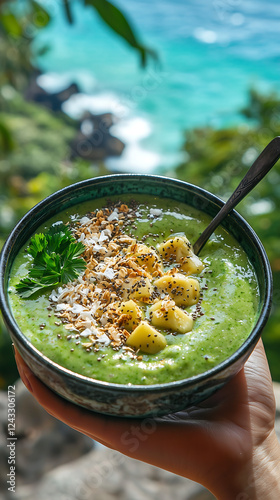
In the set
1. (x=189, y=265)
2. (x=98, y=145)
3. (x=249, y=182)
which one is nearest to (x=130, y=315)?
(x=189, y=265)

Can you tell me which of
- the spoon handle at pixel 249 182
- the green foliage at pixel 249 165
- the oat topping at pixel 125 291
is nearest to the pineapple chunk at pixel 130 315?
the oat topping at pixel 125 291

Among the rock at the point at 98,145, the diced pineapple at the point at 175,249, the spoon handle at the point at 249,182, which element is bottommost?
the rock at the point at 98,145

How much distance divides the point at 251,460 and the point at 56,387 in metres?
0.72

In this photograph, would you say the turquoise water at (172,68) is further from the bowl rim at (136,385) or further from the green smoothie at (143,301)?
the bowl rim at (136,385)

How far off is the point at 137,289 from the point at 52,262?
30 cm

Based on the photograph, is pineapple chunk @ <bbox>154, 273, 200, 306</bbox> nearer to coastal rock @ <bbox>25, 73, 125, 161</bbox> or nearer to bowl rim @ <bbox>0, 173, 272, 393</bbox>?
bowl rim @ <bbox>0, 173, 272, 393</bbox>

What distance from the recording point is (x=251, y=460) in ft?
5.58

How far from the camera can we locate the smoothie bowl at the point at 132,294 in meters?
1.45

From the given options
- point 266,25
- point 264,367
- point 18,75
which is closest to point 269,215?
point 264,367

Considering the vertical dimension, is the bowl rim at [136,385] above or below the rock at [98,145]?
above

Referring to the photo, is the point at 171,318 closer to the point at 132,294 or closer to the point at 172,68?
the point at 132,294

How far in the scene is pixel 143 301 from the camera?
65.3 inches

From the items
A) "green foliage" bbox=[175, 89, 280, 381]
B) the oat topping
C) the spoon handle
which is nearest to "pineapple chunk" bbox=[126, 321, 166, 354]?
the oat topping

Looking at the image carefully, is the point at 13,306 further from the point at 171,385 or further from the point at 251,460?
the point at 251,460
